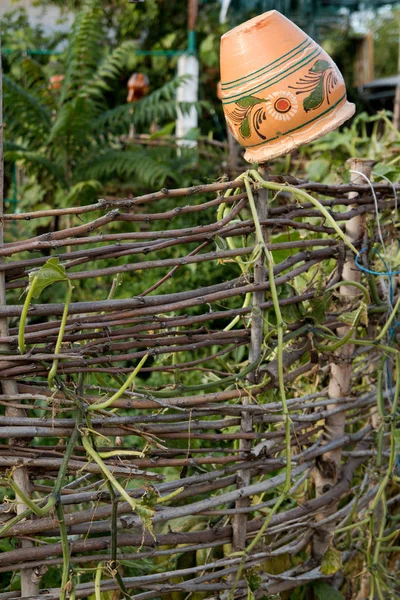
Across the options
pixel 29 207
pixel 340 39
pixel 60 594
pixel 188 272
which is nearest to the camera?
pixel 60 594

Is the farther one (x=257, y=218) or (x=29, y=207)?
(x=29, y=207)

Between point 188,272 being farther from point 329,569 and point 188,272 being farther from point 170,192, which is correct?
point 170,192

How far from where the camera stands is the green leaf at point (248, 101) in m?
1.61

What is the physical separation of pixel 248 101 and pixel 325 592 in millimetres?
1395

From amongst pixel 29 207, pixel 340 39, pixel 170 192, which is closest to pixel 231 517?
pixel 170 192

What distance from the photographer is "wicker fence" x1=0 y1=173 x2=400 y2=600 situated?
4.84ft

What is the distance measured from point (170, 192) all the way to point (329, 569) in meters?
1.12

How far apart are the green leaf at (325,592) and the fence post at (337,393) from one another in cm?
8

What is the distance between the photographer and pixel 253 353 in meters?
1.77

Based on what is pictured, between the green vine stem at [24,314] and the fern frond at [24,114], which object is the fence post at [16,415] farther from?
the fern frond at [24,114]

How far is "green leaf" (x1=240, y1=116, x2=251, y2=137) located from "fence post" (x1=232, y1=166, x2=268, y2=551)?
96 mm

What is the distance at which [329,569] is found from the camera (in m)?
1.97

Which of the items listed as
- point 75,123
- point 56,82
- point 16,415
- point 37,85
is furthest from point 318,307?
point 56,82

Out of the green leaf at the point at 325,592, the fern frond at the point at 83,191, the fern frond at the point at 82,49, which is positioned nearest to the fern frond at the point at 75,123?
the fern frond at the point at 82,49
